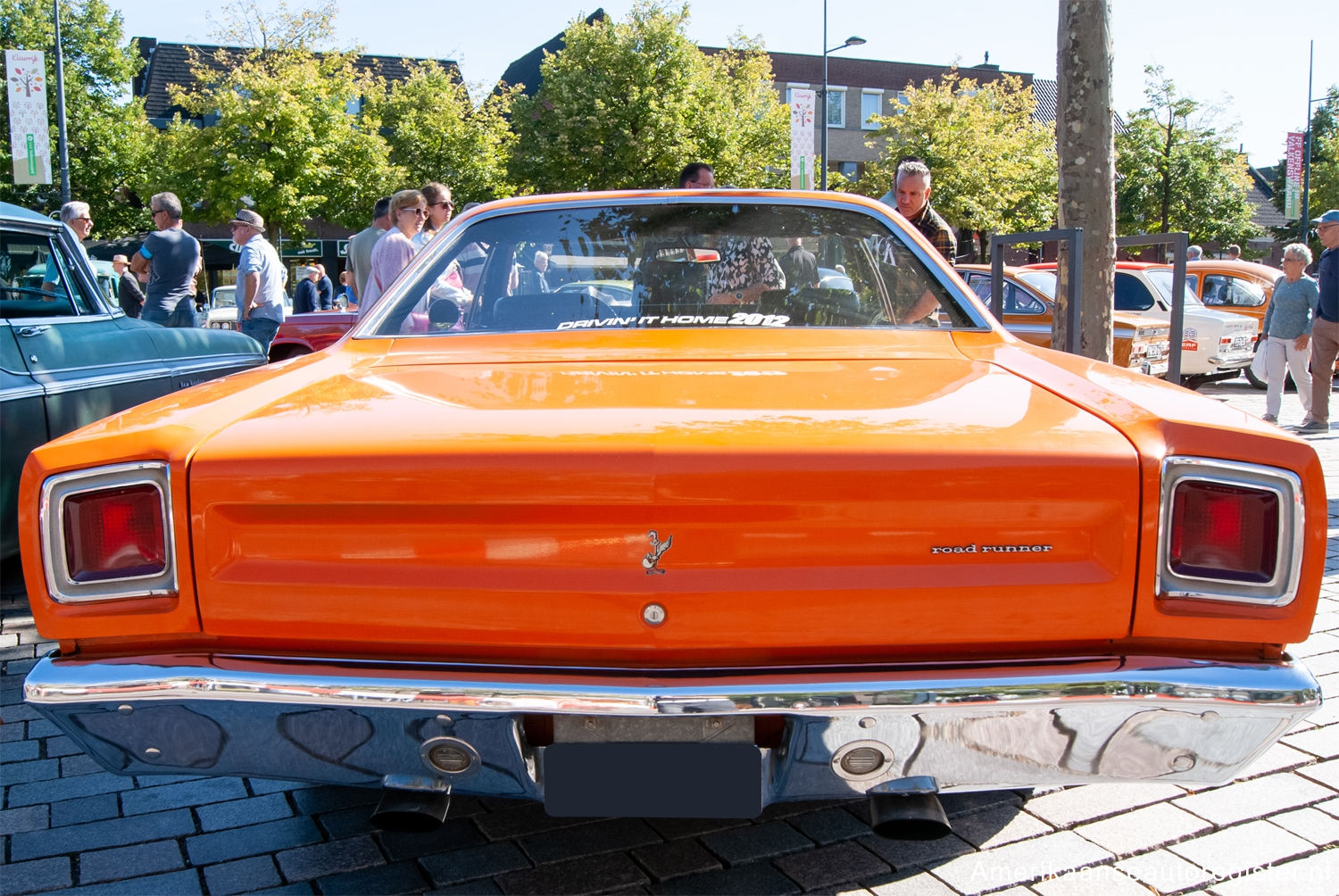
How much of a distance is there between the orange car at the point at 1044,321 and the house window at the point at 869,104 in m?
36.5

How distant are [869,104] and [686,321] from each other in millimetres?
46693

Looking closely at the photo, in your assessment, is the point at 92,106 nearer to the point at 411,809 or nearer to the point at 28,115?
the point at 28,115

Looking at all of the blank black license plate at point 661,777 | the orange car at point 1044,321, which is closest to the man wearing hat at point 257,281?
the orange car at point 1044,321

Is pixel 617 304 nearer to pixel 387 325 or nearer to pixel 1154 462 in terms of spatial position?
pixel 387 325

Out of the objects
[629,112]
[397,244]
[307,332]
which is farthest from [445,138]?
[397,244]

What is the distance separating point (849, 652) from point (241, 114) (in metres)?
32.1

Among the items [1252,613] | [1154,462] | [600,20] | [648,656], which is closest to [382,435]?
[648,656]

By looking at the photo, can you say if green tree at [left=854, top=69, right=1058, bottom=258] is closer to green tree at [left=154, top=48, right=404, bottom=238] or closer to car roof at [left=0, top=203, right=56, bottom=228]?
green tree at [left=154, top=48, right=404, bottom=238]

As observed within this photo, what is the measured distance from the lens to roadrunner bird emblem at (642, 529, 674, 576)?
181cm

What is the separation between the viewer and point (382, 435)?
192 centimetres

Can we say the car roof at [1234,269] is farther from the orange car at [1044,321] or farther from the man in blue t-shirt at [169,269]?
the man in blue t-shirt at [169,269]

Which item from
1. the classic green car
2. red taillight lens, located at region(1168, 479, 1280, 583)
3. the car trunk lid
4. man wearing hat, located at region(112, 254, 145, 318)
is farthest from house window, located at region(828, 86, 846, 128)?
the car trunk lid

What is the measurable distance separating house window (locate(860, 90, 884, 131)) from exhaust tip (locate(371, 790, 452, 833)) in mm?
47141

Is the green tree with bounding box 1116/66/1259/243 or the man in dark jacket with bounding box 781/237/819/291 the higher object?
the green tree with bounding box 1116/66/1259/243
